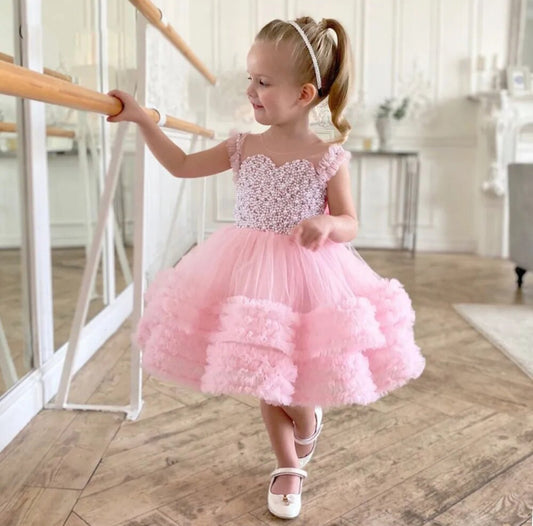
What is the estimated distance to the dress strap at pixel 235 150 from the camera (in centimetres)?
124

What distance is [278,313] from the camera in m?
1.03

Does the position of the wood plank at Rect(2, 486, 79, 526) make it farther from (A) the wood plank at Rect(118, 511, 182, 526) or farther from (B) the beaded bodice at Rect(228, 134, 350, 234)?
(B) the beaded bodice at Rect(228, 134, 350, 234)

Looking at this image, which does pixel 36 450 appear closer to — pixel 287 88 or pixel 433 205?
pixel 287 88

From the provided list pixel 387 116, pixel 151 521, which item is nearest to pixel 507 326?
pixel 151 521

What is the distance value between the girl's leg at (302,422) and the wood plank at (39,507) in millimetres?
424

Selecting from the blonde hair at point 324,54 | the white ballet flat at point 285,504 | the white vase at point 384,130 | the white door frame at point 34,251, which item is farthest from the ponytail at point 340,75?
the white vase at point 384,130

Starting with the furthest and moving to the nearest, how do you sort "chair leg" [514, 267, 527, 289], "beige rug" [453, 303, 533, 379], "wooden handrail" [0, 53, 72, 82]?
"chair leg" [514, 267, 527, 289]
"beige rug" [453, 303, 533, 379]
"wooden handrail" [0, 53, 72, 82]

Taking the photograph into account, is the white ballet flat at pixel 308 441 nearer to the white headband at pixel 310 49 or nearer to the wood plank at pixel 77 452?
the wood plank at pixel 77 452

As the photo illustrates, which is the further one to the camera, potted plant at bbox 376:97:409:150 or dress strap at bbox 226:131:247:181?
potted plant at bbox 376:97:409:150

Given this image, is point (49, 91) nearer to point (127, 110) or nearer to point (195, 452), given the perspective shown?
point (127, 110)

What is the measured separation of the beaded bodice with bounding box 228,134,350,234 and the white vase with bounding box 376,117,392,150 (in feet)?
10.7

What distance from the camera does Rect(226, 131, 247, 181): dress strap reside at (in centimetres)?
124

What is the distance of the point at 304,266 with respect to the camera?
1.11 m

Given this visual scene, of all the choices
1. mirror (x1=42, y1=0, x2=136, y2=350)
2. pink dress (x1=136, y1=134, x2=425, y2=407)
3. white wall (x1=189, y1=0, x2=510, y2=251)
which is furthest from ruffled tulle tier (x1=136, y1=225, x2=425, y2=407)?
white wall (x1=189, y1=0, x2=510, y2=251)
